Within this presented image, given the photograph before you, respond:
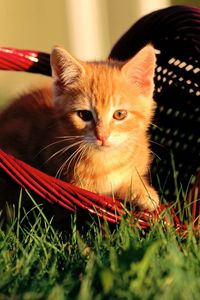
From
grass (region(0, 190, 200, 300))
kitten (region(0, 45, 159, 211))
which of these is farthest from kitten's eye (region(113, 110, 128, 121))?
grass (region(0, 190, 200, 300))

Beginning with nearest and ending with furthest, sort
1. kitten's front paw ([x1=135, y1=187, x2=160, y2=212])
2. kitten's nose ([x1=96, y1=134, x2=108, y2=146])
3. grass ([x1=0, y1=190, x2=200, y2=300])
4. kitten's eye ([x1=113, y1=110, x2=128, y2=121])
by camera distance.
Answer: grass ([x1=0, y1=190, x2=200, y2=300]) → kitten's front paw ([x1=135, y1=187, x2=160, y2=212]) → kitten's nose ([x1=96, y1=134, x2=108, y2=146]) → kitten's eye ([x1=113, y1=110, x2=128, y2=121])

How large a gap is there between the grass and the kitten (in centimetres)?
31

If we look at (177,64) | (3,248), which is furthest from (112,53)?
(3,248)

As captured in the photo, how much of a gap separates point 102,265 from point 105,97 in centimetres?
92

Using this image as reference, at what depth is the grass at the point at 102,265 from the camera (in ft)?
4.52

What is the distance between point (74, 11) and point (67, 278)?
10.3 ft

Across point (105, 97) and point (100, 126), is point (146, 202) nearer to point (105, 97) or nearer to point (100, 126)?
point (100, 126)

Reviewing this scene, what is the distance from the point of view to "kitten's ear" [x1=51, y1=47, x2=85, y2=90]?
7.63 feet

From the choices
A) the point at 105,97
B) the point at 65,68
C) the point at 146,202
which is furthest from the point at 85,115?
the point at 146,202

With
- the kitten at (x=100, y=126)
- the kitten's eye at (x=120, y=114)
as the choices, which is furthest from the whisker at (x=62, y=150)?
the kitten's eye at (x=120, y=114)

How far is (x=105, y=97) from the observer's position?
7.72ft

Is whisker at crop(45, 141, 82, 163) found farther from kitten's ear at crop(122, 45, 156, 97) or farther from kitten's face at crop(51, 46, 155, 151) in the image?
kitten's ear at crop(122, 45, 156, 97)

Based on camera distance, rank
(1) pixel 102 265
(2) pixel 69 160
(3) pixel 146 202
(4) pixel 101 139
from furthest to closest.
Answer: (2) pixel 69 160 < (4) pixel 101 139 < (3) pixel 146 202 < (1) pixel 102 265

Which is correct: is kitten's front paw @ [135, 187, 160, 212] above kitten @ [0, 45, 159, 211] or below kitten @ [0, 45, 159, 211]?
below
